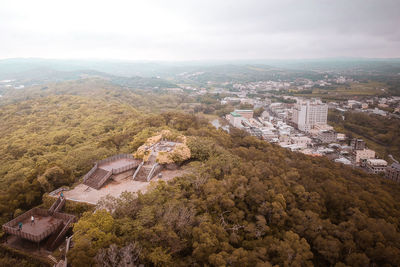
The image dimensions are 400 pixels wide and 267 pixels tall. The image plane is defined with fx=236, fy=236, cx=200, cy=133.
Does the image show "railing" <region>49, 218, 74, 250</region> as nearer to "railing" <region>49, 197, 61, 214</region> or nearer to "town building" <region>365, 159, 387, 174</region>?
"railing" <region>49, 197, 61, 214</region>

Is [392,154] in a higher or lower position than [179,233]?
lower

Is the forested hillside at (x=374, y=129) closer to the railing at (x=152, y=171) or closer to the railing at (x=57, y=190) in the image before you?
the railing at (x=152, y=171)

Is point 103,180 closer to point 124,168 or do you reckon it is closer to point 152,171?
point 124,168

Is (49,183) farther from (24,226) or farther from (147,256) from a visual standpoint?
(147,256)

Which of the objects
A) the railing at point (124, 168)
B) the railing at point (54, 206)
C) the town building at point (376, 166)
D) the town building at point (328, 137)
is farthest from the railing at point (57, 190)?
the town building at point (328, 137)

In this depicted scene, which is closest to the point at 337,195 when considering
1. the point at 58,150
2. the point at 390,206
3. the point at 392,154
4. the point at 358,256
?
the point at 390,206

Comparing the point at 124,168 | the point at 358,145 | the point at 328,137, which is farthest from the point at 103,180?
the point at 328,137
